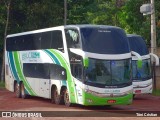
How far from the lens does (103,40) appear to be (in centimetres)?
2184

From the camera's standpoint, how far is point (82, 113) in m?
20.0

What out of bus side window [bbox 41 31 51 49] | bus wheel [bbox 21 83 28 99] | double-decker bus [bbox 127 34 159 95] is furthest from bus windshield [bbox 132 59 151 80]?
bus wheel [bbox 21 83 28 99]

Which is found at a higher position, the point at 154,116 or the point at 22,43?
the point at 22,43

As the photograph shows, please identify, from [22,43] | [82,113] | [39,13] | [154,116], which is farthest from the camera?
[39,13]

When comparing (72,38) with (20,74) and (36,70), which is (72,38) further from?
(20,74)

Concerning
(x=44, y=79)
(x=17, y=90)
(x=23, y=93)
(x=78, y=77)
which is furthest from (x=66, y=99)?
(x=17, y=90)

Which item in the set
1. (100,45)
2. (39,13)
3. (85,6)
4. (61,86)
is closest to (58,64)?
(61,86)

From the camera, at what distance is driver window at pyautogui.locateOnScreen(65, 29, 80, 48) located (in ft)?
72.5

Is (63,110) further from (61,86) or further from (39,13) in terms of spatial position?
(39,13)

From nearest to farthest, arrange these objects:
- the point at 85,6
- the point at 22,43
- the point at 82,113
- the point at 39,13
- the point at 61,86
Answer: the point at 82,113 → the point at 61,86 → the point at 22,43 → the point at 39,13 → the point at 85,6

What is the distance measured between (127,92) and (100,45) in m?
2.40

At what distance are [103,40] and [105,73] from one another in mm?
1566

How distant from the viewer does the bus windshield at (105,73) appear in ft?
69.7

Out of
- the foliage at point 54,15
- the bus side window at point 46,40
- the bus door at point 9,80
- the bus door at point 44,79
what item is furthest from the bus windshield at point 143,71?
the foliage at point 54,15
